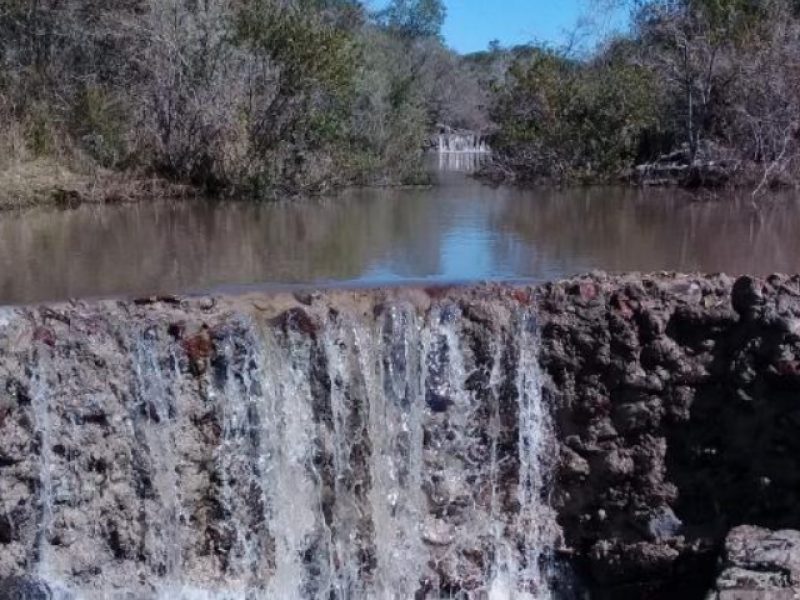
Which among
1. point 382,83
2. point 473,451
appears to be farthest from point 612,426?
point 382,83

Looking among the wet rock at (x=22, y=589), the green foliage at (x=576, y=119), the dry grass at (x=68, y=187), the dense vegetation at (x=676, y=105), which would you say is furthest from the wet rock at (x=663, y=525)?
the green foliage at (x=576, y=119)

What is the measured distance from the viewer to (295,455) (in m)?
5.60

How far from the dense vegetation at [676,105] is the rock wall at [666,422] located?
10.0 metres

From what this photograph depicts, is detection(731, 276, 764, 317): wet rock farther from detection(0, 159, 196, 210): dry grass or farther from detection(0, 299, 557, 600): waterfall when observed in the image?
detection(0, 159, 196, 210): dry grass

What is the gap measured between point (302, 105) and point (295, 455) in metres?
10.3

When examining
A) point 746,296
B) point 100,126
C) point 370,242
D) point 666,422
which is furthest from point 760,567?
point 100,126

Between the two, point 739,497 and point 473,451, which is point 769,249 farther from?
point 473,451

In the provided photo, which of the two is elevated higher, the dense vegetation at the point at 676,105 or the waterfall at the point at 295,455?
the dense vegetation at the point at 676,105

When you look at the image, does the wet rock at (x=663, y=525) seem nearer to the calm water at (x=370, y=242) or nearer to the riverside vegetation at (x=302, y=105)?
the calm water at (x=370, y=242)

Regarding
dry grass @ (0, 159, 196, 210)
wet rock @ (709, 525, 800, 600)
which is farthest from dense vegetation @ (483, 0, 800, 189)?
wet rock @ (709, 525, 800, 600)

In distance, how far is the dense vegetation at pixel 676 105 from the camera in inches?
617

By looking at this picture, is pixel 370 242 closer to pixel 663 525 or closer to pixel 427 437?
pixel 427 437

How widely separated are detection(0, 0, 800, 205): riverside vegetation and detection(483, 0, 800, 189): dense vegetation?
29 mm

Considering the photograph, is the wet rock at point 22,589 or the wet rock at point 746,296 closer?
the wet rock at point 22,589
